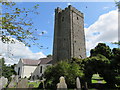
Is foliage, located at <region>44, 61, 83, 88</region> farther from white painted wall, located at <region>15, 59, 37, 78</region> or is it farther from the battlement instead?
white painted wall, located at <region>15, 59, 37, 78</region>

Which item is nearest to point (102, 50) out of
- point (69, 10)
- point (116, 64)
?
point (116, 64)

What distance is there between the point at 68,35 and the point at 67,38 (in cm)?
94

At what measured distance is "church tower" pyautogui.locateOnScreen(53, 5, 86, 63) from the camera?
102ft

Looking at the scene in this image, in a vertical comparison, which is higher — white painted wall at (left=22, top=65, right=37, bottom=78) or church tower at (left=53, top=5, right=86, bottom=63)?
church tower at (left=53, top=5, right=86, bottom=63)

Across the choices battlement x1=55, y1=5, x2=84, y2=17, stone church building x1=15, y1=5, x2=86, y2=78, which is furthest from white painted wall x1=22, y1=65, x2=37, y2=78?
battlement x1=55, y1=5, x2=84, y2=17

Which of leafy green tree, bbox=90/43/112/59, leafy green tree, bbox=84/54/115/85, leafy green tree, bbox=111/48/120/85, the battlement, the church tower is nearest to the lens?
leafy green tree, bbox=111/48/120/85

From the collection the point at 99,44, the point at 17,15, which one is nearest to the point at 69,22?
the point at 99,44

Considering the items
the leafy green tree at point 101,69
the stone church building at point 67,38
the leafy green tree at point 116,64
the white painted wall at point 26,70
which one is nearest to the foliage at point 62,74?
the leafy green tree at point 101,69

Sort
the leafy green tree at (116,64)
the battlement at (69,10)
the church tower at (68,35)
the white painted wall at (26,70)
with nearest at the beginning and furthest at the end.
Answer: the leafy green tree at (116,64)
the church tower at (68,35)
the battlement at (69,10)
the white painted wall at (26,70)

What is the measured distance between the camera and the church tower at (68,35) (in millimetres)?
31047

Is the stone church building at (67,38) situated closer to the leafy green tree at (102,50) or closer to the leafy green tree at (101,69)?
the leafy green tree at (102,50)

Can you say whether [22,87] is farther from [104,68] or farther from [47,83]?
[104,68]

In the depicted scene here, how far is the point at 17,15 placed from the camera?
3688 mm

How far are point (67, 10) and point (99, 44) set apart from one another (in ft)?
51.0
